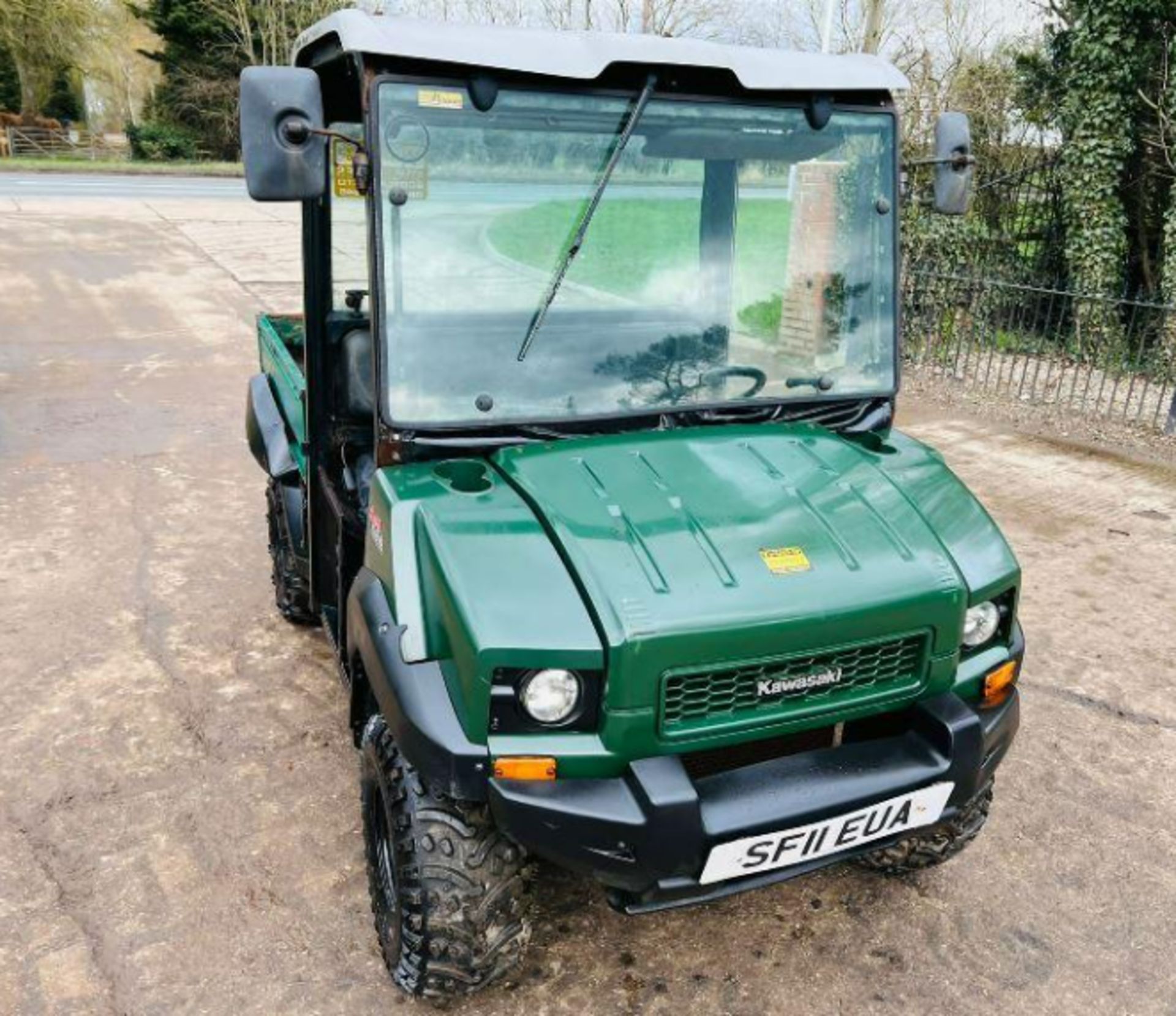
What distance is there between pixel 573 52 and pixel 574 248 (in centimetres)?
48

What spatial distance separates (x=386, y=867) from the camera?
107 inches

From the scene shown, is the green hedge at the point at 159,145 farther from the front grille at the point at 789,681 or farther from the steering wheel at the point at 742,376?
the front grille at the point at 789,681

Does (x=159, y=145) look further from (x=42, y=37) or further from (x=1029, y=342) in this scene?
(x=1029, y=342)

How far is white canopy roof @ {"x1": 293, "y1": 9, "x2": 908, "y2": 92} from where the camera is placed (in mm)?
2463

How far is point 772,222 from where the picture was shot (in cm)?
305

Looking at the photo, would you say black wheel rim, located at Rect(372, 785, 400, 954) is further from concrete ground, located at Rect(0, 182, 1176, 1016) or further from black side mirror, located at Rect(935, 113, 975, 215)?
black side mirror, located at Rect(935, 113, 975, 215)

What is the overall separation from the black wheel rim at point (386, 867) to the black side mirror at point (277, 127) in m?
1.47

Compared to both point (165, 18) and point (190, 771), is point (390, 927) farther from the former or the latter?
point (165, 18)

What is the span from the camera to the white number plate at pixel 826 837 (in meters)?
2.22

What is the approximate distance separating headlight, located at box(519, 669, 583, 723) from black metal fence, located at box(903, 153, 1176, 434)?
7871 millimetres

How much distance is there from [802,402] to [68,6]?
129ft

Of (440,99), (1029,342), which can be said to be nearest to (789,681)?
(440,99)

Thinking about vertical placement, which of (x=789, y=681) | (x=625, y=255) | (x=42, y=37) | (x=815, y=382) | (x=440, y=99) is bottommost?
(x=789, y=681)

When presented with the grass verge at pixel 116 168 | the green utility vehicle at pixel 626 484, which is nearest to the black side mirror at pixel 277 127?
the green utility vehicle at pixel 626 484
